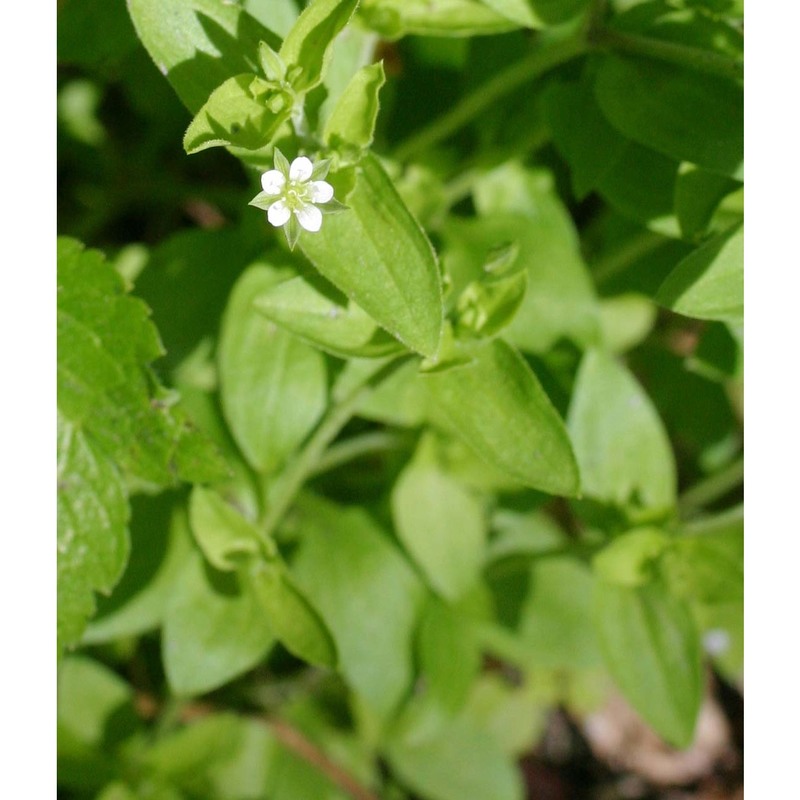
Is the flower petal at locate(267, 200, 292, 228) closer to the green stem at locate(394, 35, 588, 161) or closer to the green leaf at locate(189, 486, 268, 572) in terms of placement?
the green leaf at locate(189, 486, 268, 572)

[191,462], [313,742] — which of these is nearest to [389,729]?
[313,742]

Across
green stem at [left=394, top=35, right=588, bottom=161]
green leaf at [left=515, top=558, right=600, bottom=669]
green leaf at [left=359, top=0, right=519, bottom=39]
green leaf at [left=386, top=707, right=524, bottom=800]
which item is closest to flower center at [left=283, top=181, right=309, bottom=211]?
green leaf at [left=359, top=0, right=519, bottom=39]

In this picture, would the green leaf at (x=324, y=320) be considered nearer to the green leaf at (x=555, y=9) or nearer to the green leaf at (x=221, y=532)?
the green leaf at (x=221, y=532)

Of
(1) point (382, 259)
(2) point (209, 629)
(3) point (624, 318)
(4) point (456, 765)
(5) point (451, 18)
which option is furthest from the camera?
(4) point (456, 765)

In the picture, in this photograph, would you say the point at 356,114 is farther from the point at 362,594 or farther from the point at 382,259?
the point at 362,594

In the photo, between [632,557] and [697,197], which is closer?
[697,197]

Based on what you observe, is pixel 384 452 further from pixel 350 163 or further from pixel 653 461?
pixel 350 163

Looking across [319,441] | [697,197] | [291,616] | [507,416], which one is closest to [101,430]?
[319,441]
